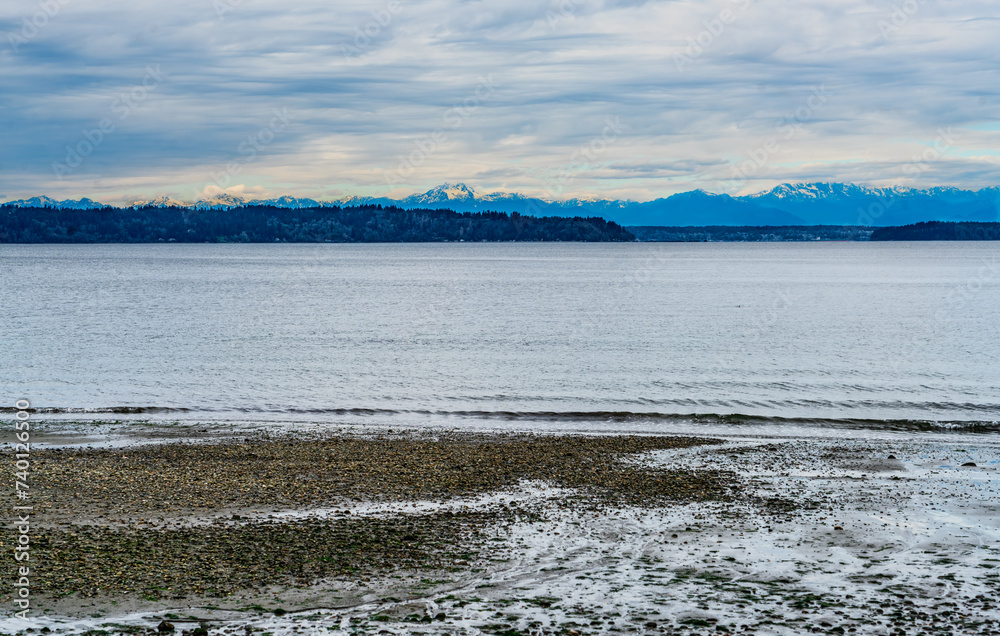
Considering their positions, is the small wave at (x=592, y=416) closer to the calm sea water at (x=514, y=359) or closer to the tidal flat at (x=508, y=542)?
the calm sea water at (x=514, y=359)

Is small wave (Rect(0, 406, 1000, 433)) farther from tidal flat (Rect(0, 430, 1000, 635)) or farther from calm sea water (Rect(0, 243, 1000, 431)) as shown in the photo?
tidal flat (Rect(0, 430, 1000, 635))

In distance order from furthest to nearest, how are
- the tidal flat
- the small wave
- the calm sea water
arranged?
the calm sea water → the small wave → the tidal flat

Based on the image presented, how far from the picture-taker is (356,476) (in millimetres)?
18484

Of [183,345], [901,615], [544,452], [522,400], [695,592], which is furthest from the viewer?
[183,345]

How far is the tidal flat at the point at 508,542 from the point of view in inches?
412

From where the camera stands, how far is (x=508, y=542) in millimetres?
13758

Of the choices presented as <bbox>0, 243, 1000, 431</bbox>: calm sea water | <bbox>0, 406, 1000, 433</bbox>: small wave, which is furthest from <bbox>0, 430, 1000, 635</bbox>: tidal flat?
<bbox>0, 243, 1000, 431</bbox>: calm sea water

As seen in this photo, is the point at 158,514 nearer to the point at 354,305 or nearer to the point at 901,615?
the point at 901,615

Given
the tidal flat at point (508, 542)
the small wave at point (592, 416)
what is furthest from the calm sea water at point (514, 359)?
the tidal flat at point (508, 542)

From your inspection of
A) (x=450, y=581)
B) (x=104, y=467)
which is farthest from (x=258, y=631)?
(x=104, y=467)

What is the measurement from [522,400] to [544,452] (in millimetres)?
10960

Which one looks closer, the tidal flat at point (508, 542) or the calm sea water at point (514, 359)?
the tidal flat at point (508, 542)

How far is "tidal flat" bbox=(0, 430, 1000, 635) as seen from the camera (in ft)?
34.3

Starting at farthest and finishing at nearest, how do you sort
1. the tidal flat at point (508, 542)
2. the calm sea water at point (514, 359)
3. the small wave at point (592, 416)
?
the calm sea water at point (514, 359) → the small wave at point (592, 416) → the tidal flat at point (508, 542)
